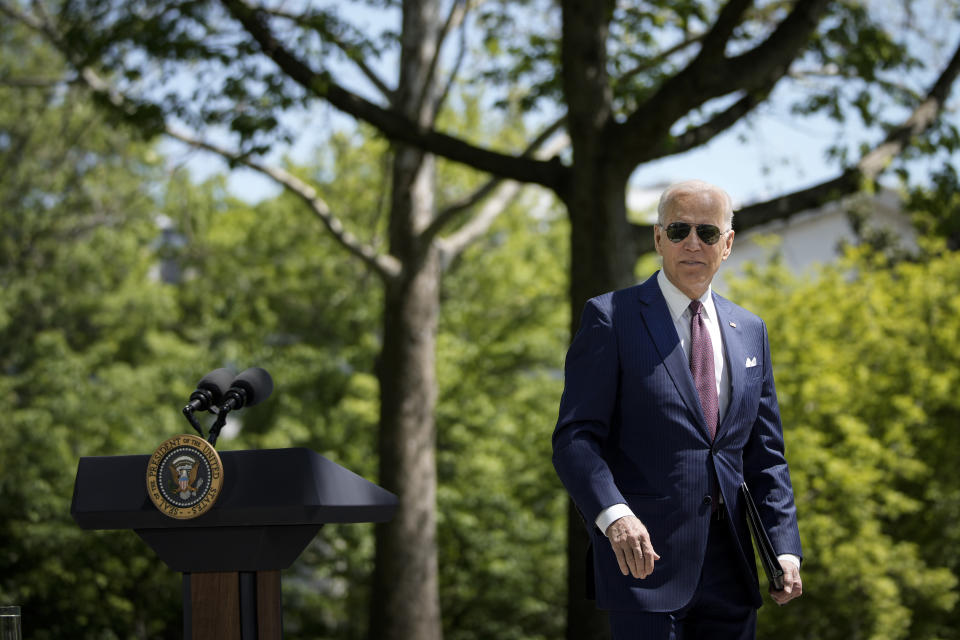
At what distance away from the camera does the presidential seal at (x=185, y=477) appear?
2.98m

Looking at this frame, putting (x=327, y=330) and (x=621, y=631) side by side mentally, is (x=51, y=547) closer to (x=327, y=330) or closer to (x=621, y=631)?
(x=327, y=330)

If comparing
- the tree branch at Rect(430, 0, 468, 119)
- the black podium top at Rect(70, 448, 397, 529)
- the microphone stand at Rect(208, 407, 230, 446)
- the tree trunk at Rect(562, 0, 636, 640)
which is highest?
the tree branch at Rect(430, 0, 468, 119)

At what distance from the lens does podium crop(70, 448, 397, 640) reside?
2984mm

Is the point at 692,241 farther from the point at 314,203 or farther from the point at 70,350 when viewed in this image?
the point at 70,350

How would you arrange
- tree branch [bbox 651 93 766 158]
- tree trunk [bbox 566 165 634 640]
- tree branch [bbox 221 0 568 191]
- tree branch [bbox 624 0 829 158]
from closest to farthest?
tree branch [bbox 624 0 829 158] < tree trunk [bbox 566 165 634 640] < tree branch [bbox 651 93 766 158] < tree branch [bbox 221 0 568 191]

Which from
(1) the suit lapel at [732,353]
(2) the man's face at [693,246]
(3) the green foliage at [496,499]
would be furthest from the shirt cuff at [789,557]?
(3) the green foliage at [496,499]

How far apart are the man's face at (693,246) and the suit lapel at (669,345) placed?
0.09 m

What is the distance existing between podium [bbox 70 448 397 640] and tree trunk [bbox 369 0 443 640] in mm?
7751

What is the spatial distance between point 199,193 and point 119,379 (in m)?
6.77

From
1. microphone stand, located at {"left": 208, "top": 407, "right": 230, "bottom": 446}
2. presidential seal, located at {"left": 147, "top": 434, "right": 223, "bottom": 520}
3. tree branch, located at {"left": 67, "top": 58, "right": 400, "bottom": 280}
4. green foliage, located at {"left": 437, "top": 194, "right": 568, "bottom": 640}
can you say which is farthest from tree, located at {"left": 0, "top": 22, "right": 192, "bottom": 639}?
presidential seal, located at {"left": 147, "top": 434, "right": 223, "bottom": 520}

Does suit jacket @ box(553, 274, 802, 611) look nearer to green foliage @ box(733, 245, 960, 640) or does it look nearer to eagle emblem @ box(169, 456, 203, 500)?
eagle emblem @ box(169, 456, 203, 500)

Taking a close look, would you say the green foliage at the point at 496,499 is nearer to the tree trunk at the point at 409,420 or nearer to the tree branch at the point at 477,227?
the tree trunk at the point at 409,420

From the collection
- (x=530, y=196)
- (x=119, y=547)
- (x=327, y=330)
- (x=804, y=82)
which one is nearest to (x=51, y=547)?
(x=119, y=547)

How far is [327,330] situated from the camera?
21.3 m
